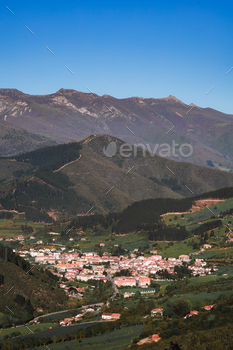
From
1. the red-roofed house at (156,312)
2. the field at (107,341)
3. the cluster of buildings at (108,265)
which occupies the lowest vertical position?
the cluster of buildings at (108,265)

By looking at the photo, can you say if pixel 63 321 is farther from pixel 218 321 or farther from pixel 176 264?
pixel 176 264

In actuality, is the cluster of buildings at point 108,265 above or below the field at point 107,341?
below

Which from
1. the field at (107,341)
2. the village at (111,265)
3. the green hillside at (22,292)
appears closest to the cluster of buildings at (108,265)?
the village at (111,265)

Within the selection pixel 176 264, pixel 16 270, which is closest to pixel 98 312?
pixel 16 270

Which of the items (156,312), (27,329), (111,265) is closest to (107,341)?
(156,312)

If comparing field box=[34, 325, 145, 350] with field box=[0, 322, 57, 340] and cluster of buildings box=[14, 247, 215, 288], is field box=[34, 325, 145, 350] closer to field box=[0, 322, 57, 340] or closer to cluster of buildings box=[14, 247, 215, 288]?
field box=[0, 322, 57, 340]

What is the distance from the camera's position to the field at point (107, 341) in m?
56.5

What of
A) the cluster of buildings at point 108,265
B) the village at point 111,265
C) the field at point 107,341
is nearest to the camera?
the field at point 107,341

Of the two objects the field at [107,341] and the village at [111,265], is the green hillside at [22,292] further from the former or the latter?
the village at [111,265]

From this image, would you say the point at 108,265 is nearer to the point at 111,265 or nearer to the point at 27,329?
the point at 111,265

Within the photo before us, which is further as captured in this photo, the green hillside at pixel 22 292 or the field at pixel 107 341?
the green hillside at pixel 22 292

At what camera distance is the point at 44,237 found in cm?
17500

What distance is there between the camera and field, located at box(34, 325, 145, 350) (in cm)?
5646

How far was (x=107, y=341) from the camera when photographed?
193ft
